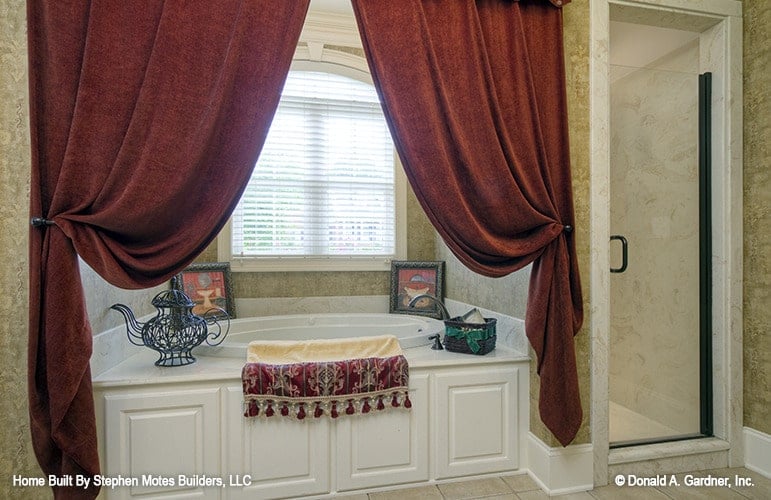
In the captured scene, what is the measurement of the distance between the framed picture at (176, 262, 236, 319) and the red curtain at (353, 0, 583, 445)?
1.76m

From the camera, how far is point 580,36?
6.96ft

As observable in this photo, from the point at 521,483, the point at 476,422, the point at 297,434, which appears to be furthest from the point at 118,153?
the point at 521,483

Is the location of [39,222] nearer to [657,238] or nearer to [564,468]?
[564,468]

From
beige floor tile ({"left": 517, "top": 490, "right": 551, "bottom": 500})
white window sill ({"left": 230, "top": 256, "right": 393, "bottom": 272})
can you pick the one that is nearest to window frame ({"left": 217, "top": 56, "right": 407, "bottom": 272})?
white window sill ({"left": 230, "top": 256, "right": 393, "bottom": 272})

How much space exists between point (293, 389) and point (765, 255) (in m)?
2.45

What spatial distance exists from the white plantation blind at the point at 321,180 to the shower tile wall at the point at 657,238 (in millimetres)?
1632

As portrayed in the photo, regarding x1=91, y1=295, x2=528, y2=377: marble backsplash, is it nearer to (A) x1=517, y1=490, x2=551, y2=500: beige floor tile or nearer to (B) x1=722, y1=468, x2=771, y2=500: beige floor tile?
(A) x1=517, y1=490, x2=551, y2=500: beige floor tile

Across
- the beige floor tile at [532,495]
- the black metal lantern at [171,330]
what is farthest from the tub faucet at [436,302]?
the black metal lantern at [171,330]

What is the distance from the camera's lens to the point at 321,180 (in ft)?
10.8

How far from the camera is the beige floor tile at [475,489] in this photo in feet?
6.65

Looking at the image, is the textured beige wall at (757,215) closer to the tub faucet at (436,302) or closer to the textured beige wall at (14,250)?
the tub faucet at (436,302)

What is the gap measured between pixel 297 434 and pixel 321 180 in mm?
1899

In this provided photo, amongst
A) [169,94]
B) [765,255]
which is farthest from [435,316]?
[169,94]

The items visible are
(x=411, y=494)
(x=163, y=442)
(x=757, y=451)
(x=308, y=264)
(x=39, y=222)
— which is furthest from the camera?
(x=308, y=264)
